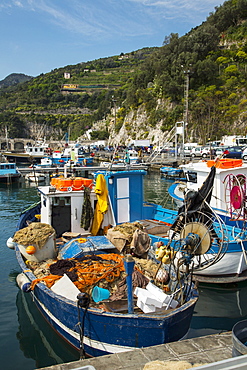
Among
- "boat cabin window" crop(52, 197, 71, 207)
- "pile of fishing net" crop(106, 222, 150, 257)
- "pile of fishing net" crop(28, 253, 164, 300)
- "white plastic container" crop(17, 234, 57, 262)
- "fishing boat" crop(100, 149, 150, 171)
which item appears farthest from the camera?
"fishing boat" crop(100, 149, 150, 171)

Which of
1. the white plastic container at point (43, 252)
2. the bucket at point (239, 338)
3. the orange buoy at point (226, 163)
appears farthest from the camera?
the orange buoy at point (226, 163)

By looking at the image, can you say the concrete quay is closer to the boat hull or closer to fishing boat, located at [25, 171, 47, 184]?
the boat hull

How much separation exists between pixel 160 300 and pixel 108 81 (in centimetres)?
17489

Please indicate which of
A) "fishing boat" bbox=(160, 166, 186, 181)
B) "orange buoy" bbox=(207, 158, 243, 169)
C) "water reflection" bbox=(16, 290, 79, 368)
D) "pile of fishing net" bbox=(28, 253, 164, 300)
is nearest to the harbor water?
"water reflection" bbox=(16, 290, 79, 368)

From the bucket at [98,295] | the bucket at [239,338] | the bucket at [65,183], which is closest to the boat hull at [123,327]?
the bucket at [98,295]

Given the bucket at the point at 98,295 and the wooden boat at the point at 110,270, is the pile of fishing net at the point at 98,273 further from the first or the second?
the bucket at the point at 98,295

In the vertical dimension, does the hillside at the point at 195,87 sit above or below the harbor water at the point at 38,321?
above

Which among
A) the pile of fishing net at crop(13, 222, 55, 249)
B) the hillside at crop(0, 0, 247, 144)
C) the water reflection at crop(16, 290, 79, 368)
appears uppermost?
the hillside at crop(0, 0, 247, 144)

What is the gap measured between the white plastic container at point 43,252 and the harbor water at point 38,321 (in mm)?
1704

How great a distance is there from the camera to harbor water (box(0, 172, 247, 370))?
7.46 metres

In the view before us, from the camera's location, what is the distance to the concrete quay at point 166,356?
4766mm

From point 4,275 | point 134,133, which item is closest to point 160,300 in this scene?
point 4,275

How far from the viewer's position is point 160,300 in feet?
21.1

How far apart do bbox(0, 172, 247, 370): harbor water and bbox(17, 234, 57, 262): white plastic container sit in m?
1.70
